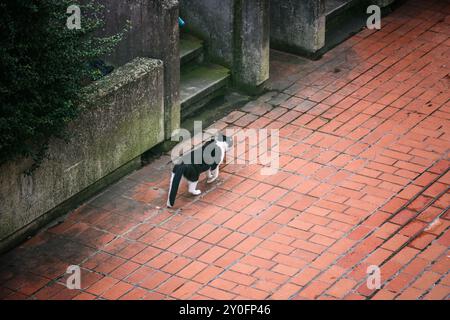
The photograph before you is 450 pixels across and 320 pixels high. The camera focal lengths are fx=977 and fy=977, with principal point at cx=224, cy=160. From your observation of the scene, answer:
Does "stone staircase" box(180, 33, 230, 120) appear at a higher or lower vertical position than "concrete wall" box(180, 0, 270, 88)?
lower

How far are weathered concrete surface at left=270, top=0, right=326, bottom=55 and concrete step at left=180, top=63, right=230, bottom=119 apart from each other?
1.21 meters

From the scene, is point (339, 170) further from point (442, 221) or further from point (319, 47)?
point (319, 47)

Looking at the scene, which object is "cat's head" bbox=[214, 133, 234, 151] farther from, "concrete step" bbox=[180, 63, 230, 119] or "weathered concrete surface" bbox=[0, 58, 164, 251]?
"concrete step" bbox=[180, 63, 230, 119]

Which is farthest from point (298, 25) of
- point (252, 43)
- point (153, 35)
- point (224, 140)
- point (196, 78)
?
point (224, 140)

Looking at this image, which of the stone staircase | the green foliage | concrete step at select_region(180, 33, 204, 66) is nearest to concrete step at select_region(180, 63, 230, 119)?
the stone staircase

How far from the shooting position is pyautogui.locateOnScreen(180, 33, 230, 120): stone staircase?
11242 mm

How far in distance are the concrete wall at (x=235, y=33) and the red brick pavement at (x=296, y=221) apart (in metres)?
0.40

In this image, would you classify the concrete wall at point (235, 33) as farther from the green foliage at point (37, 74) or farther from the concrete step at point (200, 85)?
the green foliage at point (37, 74)

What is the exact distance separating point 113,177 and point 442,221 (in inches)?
133

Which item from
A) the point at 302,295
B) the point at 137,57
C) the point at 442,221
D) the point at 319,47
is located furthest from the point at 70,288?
the point at 319,47

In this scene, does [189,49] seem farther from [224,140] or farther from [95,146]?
[95,146]

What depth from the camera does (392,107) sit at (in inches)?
454

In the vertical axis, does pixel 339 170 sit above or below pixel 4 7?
below

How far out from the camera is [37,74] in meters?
8.58
